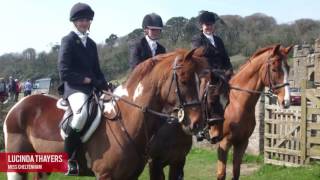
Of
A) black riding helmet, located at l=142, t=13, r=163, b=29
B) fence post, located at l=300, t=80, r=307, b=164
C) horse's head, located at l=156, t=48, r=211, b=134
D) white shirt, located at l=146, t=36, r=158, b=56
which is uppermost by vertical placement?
black riding helmet, located at l=142, t=13, r=163, b=29

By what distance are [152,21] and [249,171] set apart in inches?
248

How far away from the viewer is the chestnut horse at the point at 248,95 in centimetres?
766

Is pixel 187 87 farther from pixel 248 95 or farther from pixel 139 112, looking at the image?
pixel 248 95

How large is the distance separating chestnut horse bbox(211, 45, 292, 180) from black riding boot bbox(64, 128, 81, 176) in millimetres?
3064

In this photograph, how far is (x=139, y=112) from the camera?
5.03 meters

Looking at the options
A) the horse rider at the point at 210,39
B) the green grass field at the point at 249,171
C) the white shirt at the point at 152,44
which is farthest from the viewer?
the green grass field at the point at 249,171

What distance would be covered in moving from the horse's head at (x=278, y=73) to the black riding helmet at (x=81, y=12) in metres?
3.38

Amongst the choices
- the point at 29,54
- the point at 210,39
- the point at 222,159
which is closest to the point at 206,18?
the point at 210,39

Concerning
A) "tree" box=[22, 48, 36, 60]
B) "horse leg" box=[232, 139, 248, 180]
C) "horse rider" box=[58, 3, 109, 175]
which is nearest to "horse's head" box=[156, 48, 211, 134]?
"horse rider" box=[58, 3, 109, 175]

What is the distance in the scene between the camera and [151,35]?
6641mm

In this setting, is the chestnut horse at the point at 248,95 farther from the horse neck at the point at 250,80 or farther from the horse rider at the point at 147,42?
the horse rider at the point at 147,42

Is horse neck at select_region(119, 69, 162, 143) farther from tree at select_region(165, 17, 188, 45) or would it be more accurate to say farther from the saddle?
tree at select_region(165, 17, 188, 45)

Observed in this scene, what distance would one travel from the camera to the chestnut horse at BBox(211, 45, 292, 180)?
7656 mm

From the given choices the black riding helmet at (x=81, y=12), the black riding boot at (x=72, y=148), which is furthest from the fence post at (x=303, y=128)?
the black riding boot at (x=72, y=148)
